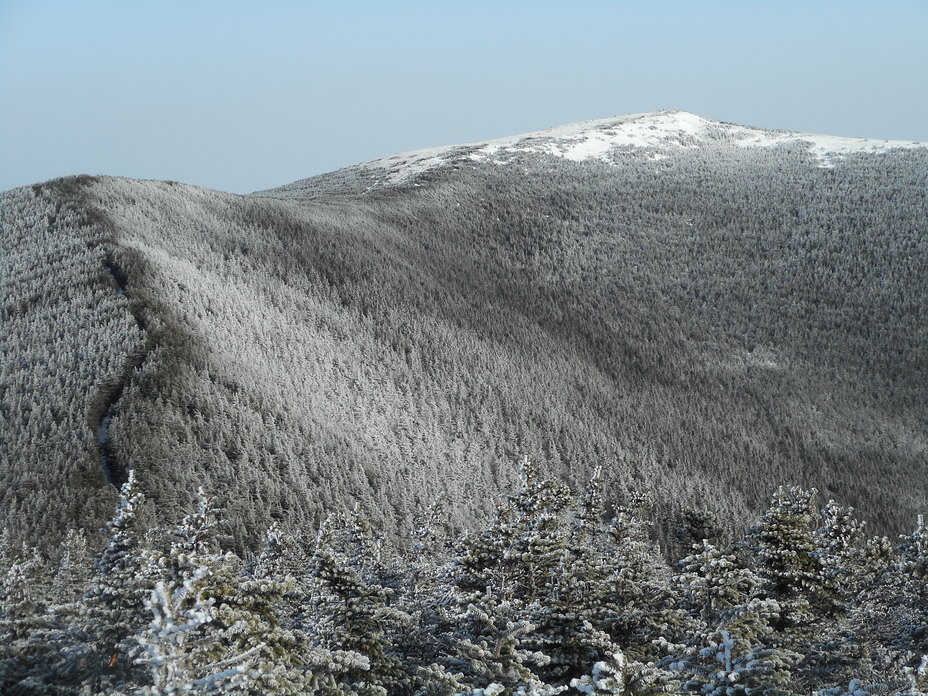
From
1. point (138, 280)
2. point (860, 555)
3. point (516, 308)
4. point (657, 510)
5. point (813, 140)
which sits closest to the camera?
point (860, 555)

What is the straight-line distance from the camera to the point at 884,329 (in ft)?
344

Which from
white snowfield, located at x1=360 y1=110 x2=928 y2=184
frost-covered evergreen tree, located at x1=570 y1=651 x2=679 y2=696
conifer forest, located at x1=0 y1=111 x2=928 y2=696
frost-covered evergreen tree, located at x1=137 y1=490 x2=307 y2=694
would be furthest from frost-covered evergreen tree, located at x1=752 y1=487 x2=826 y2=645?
white snowfield, located at x1=360 y1=110 x2=928 y2=184

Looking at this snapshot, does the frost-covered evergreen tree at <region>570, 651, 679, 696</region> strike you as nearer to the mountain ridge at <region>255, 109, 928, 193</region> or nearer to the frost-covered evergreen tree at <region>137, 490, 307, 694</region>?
the frost-covered evergreen tree at <region>137, 490, 307, 694</region>

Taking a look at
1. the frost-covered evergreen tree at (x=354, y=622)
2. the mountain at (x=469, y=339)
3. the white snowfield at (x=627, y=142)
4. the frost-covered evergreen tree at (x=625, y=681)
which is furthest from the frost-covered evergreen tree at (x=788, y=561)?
the white snowfield at (x=627, y=142)

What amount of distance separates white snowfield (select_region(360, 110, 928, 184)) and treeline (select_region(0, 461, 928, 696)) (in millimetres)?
130487

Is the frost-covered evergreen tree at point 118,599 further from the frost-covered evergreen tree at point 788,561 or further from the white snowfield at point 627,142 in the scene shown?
the white snowfield at point 627,142

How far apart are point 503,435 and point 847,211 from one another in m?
98.3

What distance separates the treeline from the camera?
12.3 meters

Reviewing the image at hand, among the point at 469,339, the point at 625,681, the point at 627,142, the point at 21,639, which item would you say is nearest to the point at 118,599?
the point at 21,639

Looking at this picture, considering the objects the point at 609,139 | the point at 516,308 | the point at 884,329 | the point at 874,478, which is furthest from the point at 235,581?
the point at 609,139

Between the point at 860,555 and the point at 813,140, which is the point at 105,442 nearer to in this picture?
the point at 860,555

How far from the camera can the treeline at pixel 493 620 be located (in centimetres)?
1228

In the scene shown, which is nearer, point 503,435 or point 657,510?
point 657,510

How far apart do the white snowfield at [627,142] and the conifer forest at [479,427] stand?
7.12 feet
